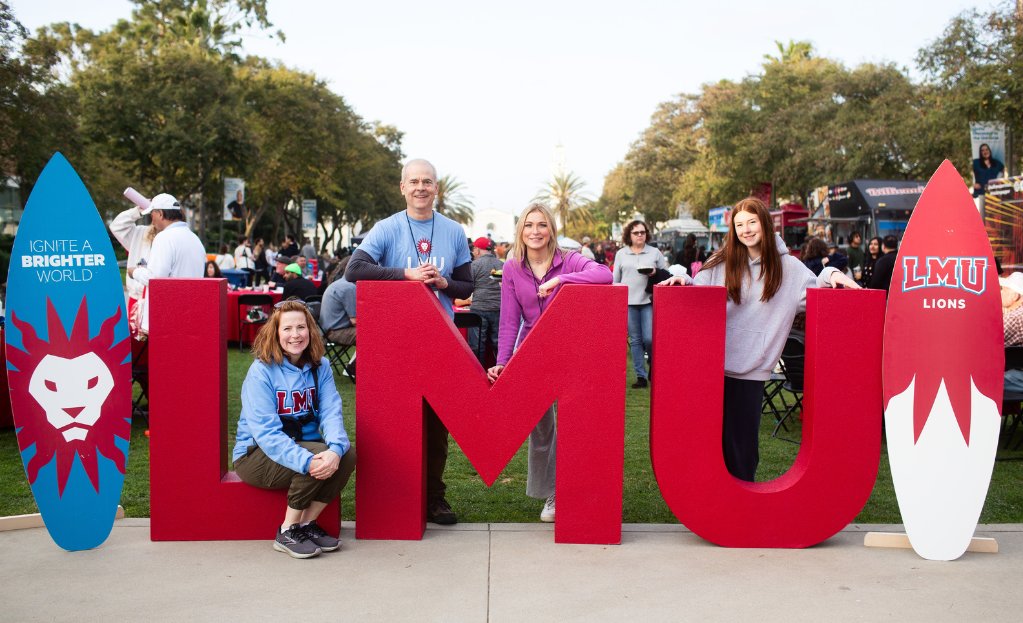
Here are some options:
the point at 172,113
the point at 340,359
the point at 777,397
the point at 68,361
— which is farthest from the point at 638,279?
the point at 172,113

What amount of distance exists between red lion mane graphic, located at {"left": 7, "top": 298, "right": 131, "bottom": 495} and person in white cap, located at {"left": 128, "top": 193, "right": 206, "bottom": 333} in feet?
5.82

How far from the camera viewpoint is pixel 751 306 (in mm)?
4578

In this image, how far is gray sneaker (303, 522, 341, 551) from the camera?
14.0ft

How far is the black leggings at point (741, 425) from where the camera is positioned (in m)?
4.61

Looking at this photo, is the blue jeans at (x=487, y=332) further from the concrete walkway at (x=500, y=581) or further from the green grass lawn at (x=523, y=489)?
the concrete walkway at (x=500, y=581)

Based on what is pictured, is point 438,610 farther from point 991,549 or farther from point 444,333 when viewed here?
point 991,549

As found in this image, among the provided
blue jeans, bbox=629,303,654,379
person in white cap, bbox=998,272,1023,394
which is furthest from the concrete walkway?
blue jeans, bbox=629,303,654,379

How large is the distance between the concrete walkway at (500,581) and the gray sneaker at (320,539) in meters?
0.06

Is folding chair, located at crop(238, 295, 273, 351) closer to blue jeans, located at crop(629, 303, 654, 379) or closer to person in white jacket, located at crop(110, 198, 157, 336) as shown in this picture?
blue jeans, located at crop(629, 303, 654, 379)

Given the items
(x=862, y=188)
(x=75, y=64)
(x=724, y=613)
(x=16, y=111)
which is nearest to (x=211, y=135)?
(x=16, y=111)

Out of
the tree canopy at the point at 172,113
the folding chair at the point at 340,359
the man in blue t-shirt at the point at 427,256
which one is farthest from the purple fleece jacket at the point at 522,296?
the tree canopy at the point at 172,113

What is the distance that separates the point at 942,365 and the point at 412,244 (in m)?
2.66

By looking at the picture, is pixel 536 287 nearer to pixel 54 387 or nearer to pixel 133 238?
pixel 54 387

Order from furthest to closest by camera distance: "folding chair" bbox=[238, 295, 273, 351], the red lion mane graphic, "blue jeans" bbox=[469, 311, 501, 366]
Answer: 1. "folding chair" bbox=[238, 295, 273, 351]
2. "blue jeans" bbox=[469, 311, 501, 366]
3. the red lion mane graphic
